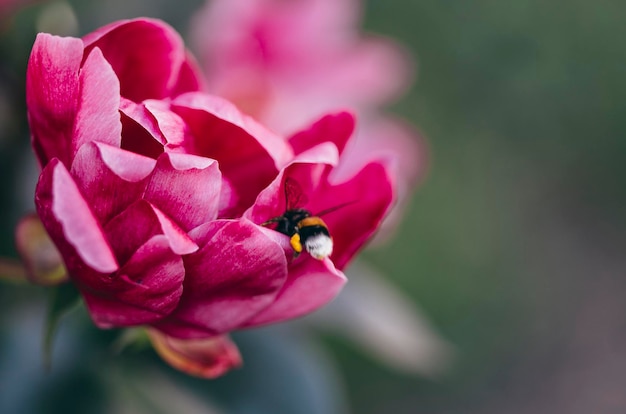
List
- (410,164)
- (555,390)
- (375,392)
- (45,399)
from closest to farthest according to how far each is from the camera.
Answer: (45,399)
(410,164)
(375,392)
(555,390)

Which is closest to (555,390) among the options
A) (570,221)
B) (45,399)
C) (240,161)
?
(570,221)

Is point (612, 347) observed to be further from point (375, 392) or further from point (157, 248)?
point (157, 248)

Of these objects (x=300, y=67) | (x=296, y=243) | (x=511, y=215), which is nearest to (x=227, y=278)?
(x=296, y=243)

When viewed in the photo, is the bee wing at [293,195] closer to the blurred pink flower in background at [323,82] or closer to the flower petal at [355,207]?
the flower petal at [355,207]

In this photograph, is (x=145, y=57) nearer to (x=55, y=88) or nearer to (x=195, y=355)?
(x=55, y=88)

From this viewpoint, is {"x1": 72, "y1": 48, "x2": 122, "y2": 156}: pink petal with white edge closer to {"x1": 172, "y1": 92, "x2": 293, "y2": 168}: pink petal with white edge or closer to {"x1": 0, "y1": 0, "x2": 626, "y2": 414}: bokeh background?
{"x1": 172, "y1": 92, "x2": 293, "y2": 168}: pink petal with white edge
